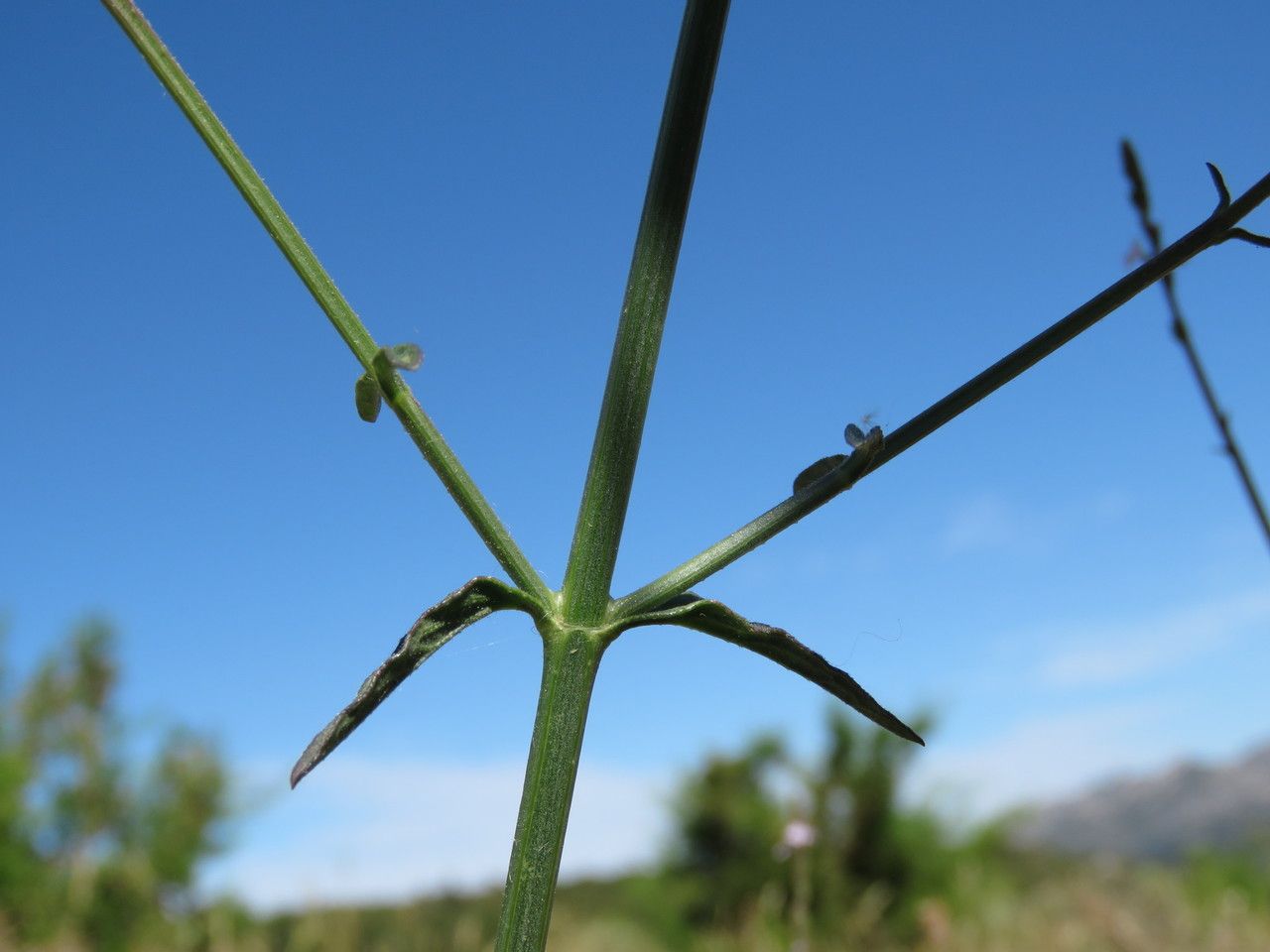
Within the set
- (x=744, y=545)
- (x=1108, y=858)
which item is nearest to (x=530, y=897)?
(x=744, y=545)

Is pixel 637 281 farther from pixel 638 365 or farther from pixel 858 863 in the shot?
pixel 858 863

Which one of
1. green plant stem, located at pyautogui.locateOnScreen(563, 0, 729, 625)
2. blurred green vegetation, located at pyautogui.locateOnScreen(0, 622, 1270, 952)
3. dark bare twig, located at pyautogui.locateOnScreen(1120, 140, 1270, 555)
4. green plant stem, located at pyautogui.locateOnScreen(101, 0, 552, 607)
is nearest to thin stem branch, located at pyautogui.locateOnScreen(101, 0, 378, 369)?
green plant stem, located at pyautogui.locateOnScreen(101, 0, 552, 607)

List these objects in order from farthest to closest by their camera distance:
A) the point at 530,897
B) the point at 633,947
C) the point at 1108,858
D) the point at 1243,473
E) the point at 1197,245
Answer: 1. the point at 1108,858
2. the point at 633,947
3. the point at 1243,473
4. the point at 1197,245
5. the point at 530,897

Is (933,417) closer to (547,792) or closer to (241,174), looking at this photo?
(547,792)

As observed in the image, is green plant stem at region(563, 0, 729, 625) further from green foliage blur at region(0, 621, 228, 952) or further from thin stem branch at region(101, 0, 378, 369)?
green foliage blur at region(0, 621, 228, 952)

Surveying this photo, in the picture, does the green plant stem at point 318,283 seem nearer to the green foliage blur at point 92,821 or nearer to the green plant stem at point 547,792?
the green plant stem at point 547,792

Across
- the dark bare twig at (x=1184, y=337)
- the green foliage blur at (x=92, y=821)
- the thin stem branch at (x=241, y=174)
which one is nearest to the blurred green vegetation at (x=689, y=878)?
the green foliage blur at (x=92, y=821)

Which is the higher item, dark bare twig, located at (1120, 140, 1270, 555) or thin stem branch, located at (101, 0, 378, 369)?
dark bare twig, located at (1120, 140, 1270, 555)
